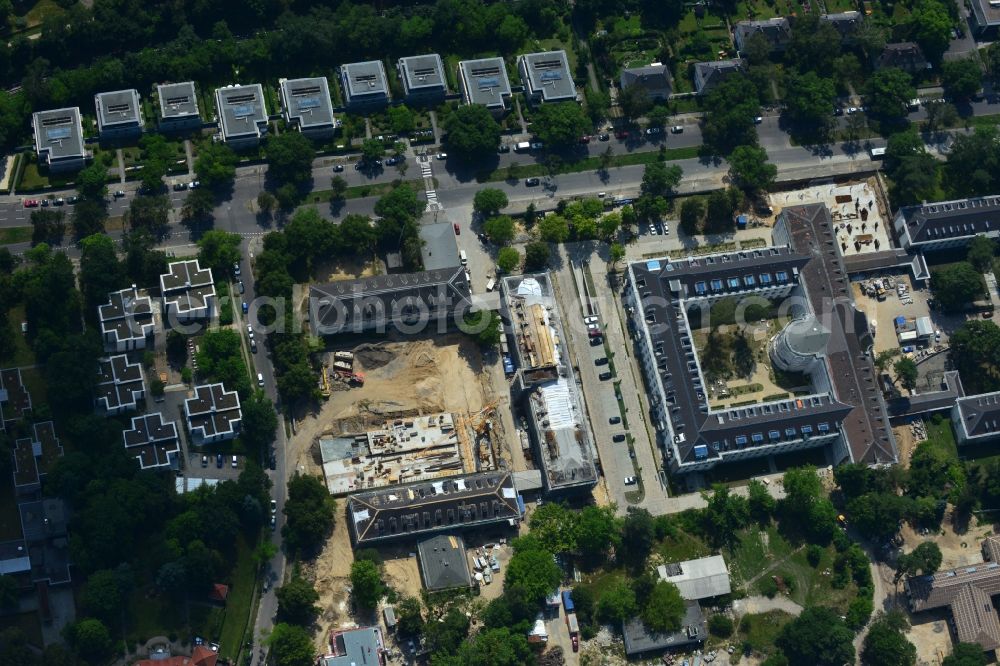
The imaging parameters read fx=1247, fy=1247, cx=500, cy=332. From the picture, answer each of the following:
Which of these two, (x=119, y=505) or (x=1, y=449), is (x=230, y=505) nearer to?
(x=119, y=505)

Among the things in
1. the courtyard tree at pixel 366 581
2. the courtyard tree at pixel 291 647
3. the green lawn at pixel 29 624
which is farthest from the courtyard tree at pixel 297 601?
the green lawn at pixel 29 624

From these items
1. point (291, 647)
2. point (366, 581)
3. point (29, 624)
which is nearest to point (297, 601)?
point (291, 647)

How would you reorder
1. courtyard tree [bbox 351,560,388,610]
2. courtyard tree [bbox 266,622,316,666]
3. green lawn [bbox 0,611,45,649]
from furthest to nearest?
courtyard tree [bbox 351,560,388,610] < green lawn [bbox 0,611,45,649] < courtyard tree [bbox 266,622,316,666]

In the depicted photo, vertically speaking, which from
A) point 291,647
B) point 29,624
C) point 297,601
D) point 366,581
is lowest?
point 291,647

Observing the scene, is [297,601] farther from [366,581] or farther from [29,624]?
[29,624]

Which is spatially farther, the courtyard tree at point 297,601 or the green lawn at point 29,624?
the courtyard tree at point 297,601

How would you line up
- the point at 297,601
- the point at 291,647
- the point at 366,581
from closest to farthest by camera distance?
the point at 291,647, the point at 297,601, the point at 366,581

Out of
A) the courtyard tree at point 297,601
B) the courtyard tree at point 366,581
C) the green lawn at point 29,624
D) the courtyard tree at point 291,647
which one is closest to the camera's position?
the courtyard tree at point 291,647

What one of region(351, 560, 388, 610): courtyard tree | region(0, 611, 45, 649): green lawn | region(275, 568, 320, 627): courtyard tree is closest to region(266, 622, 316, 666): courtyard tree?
region(275, 568, 320, 627): courtyard tree

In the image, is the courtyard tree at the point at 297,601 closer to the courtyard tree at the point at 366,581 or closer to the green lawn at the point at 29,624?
the courtyard tree at the point at 366,581

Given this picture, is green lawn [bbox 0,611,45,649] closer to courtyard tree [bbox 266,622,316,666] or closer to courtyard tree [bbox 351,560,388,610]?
courtyard tree [bbox 266,622,316,666]

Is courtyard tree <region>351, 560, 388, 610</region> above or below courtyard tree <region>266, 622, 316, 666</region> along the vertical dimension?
above

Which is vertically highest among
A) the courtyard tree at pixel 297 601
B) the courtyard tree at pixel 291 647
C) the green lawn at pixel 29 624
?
the green lawn at pixel 29 624
